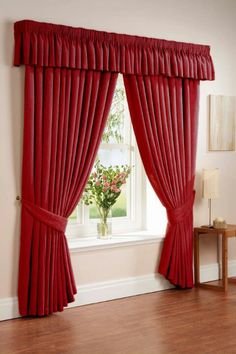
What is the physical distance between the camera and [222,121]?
6617 mm

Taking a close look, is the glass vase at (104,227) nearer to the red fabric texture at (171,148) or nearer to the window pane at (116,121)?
the red fabric texture at (171,148)

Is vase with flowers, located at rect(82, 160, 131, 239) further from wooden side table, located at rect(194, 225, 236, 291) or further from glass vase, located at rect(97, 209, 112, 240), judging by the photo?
wooden side table, located at rect(194, 225, 236, 291)

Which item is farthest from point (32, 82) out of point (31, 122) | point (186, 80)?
point (186, 80)

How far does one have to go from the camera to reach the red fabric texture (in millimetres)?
5871

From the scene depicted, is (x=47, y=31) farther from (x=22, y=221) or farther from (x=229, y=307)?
(x=229, y=307)

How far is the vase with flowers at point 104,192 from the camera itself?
5957 millimetres

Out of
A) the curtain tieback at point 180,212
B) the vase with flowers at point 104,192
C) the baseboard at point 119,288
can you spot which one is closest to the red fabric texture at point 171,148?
the curtain tieback at point 180,212

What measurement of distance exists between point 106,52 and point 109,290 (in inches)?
83.4

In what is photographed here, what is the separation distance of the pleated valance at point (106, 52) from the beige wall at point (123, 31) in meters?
0.13

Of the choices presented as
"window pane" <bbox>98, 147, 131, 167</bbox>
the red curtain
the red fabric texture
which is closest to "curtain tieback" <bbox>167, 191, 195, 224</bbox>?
the red fabric texture

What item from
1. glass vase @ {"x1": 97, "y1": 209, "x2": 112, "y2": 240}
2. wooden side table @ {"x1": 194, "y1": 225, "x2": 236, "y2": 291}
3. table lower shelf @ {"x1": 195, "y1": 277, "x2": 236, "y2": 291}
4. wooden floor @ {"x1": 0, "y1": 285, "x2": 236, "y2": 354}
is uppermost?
glass vase @ {"x1": 97, "y1": 209, "x2": 112, "y2": 240}

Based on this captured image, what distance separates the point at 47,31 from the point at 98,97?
718 mm

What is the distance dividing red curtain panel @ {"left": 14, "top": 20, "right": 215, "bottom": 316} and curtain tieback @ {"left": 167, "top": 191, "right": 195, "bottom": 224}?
0.01 meters

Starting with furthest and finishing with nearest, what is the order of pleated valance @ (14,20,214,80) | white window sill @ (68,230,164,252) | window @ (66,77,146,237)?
window @ (66,77,146,237), white window sill @ (68,230,164,252), pleated valance @ (14,20,214,80)
